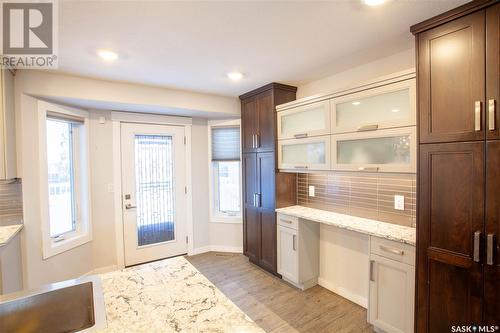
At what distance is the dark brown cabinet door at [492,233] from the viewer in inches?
57.7

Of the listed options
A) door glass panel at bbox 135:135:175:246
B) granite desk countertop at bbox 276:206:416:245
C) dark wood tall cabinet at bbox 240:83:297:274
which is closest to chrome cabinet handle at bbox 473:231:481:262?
granite desk countertop at bbox 276:206:416:245

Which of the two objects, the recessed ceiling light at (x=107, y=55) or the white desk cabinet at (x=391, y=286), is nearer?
the white desk cabinet at (x=391, y=286)

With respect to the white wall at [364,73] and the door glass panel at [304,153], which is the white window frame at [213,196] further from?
the white wall at [364,73]

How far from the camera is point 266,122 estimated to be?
332cm

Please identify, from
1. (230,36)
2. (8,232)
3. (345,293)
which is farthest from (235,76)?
(345,293)

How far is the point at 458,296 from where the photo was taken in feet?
5.38

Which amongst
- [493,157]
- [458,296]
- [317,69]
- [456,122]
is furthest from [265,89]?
[458,296]

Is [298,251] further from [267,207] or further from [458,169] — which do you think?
[458,169]

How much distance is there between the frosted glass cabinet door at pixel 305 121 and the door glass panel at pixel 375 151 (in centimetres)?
28

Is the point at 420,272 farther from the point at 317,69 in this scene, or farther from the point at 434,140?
the point at 317,69

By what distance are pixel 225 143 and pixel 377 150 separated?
2.46 m

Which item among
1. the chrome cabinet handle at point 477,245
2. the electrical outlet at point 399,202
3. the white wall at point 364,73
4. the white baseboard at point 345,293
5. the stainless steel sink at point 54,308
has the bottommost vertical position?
the white baseboard at point 345,293

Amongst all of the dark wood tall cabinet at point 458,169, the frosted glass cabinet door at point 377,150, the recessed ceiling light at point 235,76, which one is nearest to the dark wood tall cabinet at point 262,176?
the recessed ceiling light at point 235,76

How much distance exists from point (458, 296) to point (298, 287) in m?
1.66
